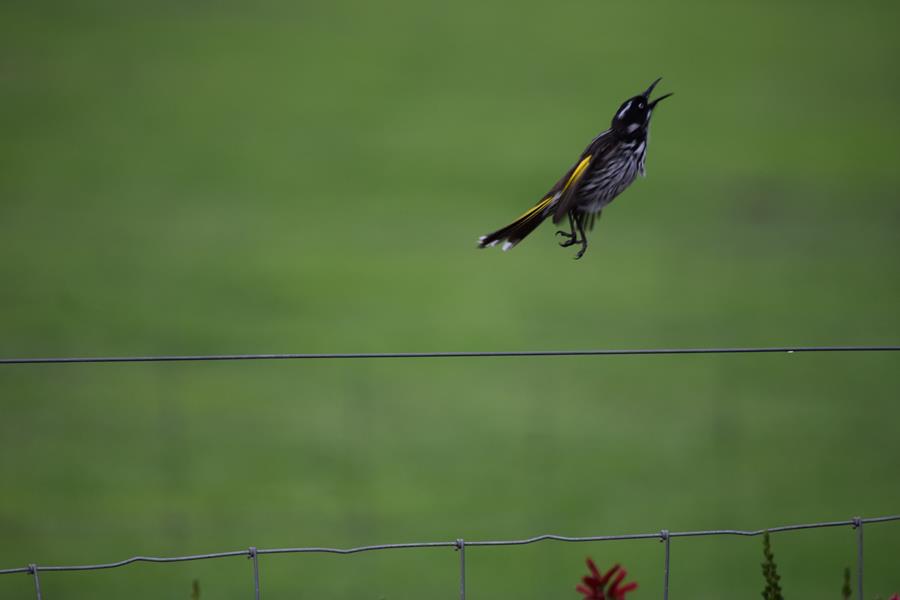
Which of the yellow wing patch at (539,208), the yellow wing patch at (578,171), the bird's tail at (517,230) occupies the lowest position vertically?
the bird's tail at (517,230)

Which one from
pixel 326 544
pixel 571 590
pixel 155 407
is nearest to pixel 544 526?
pixel 571 590

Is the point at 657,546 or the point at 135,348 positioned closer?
the point at 657,546

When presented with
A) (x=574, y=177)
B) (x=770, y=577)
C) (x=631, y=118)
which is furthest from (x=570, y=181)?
(x=770, y=577)

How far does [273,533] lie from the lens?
5008mm

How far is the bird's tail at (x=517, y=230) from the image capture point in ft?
4.75

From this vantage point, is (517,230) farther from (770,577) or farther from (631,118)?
(770,577)

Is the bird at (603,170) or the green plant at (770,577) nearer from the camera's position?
the green plant at (770,577)

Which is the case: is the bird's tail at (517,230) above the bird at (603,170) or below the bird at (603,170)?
below

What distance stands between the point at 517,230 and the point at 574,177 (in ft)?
0.36

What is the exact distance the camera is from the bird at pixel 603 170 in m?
1.44

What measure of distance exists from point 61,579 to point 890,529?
168 inches

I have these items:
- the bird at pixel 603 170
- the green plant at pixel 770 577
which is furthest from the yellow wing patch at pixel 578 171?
the green plant at pixel 770 577

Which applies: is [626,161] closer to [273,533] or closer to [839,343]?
[273,533]

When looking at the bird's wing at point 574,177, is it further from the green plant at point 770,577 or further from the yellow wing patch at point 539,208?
the green plant at point 770,577
